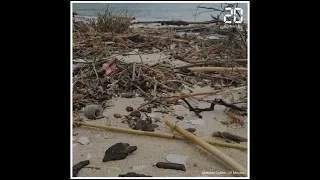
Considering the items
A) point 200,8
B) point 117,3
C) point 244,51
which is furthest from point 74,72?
point 244,51

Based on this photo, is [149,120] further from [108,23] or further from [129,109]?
[108,23]

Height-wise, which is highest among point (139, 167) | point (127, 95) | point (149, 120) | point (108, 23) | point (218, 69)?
point (108, 23)

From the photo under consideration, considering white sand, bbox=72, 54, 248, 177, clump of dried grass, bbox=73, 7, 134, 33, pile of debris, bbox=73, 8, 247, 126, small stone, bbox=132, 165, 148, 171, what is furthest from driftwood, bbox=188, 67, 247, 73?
small stone, bbox=132, 165, 148, 171

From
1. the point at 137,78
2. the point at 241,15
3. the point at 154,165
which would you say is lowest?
the point at 154,165

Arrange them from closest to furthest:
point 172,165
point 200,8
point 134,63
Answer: point 172,165 < point 200,8 < point 134,63

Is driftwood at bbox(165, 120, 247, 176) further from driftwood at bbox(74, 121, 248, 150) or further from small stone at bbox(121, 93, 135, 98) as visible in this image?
small stone at bbox(121, 93, 135, 98)

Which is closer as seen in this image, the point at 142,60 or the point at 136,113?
the point at 136,113

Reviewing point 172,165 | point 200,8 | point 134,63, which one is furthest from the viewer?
point 134,63

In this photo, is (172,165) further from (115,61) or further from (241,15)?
(241,15)

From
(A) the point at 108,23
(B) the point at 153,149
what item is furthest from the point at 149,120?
(A) the point at 108,23

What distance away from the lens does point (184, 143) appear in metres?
2.45

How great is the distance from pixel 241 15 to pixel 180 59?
47cm

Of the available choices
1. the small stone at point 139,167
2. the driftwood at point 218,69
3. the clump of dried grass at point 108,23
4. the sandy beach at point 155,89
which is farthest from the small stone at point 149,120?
the clump of dried grass at point 108,23

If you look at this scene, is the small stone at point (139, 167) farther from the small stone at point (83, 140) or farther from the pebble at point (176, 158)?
the small stone at point (83, 140)
